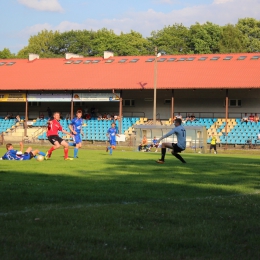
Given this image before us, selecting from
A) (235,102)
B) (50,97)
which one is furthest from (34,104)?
(235,102)

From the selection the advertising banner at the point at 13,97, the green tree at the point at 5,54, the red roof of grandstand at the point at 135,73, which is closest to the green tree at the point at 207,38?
the green tree at the point at 5,54

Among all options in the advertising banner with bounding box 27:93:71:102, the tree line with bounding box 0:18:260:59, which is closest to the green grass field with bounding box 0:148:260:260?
the advertising banner with bounding box 27:93:71:102

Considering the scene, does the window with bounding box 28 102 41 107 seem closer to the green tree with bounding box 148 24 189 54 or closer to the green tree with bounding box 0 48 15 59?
the green tree with bounding box 148 24 189 54

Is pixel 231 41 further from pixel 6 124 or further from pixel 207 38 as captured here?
pixel 6 124

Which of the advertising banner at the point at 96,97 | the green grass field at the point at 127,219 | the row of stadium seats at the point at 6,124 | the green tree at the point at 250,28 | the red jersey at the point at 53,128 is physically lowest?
the green grass field at the point at 127,219

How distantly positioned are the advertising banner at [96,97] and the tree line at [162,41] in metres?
41.9

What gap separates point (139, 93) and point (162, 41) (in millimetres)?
44251

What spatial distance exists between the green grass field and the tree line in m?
86.4

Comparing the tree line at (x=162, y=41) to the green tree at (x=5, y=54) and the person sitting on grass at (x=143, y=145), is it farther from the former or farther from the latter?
the person sitting on grass at (x=143, y=145)

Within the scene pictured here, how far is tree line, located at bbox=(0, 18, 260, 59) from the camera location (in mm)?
99000

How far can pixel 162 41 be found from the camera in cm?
10481

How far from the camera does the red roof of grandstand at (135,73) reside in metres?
56.7

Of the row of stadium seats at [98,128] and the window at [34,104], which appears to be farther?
the window at [34,104]

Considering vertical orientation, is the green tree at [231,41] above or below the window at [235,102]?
above
